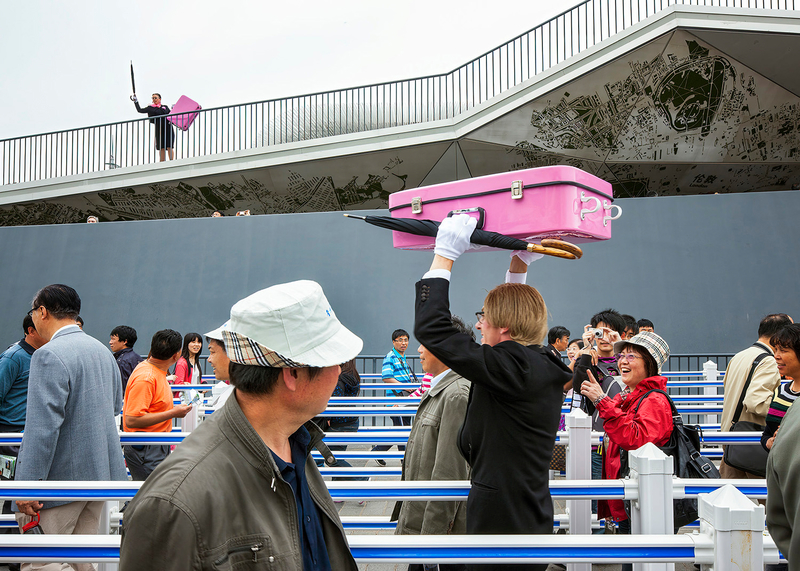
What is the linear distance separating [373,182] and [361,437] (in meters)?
11.2

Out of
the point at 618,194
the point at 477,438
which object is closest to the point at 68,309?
the point at 477,438

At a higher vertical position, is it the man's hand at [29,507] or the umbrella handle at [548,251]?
the umbrella handle at [548,251]

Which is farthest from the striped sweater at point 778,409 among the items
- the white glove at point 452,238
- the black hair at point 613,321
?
the white glove at point 452,238

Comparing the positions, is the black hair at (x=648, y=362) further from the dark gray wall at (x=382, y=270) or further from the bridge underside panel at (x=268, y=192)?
the bridge underside panel at (x=268, y=192)

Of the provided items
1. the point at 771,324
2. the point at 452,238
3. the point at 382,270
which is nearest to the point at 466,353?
the point at 452,238

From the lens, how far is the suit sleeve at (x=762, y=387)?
3.91m

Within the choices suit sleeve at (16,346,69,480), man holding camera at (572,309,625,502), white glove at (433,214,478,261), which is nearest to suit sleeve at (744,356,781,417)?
man holding camera at (572,309,625,502)

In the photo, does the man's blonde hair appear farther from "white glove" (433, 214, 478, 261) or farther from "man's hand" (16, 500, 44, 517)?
"man's hand" (16, 500, 44, 517)

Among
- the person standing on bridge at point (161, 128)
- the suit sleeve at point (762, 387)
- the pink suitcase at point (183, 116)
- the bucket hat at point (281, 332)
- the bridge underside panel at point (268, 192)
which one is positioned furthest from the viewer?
the person standing on bridge at point (161, 128)

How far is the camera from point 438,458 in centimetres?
246

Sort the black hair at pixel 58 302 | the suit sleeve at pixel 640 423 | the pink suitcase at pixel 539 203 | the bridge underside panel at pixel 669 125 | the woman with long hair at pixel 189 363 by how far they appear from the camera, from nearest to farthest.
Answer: the pink suitcase at pixel 539 203
the suit sleeve at pixel 640 423
the black hair at pixel 58 302
the woman with long hair at pixel 189 363
the bridge underside panel at pixel 669 125

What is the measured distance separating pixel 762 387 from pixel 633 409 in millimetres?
1424

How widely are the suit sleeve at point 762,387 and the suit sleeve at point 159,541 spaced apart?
13.2 feet

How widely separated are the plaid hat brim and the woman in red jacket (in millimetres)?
2140
